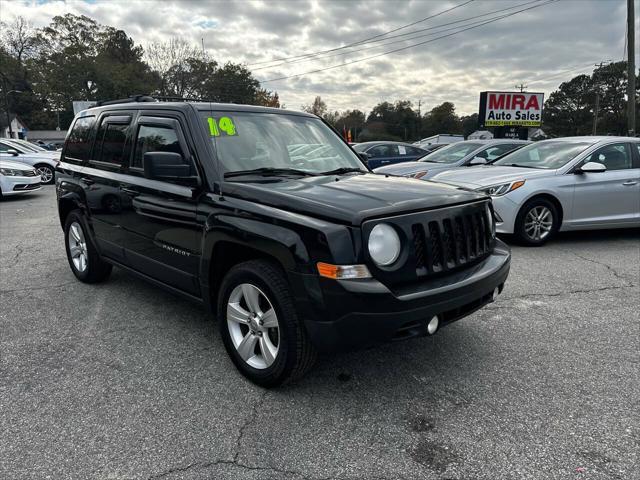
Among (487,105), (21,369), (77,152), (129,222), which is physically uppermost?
(487,105)

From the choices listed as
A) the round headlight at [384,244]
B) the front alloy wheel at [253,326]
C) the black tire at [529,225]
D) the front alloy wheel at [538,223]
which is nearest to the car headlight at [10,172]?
the front alloy wheel at [253,326]

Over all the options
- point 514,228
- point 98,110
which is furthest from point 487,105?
point 98,110

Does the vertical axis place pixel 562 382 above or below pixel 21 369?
below

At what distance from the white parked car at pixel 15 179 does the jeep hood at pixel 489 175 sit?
11118 millimetres

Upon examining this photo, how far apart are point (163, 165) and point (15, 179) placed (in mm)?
11754

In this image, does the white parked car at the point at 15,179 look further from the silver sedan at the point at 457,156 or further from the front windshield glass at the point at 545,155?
the front windshield glass at the point at 545,155

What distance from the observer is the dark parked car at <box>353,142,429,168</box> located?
46.7 feet

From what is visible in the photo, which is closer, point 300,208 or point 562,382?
point 300,208

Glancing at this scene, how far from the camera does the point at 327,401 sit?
2.83 meters

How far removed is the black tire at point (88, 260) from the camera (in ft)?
15.7

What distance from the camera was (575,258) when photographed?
627 centimetres

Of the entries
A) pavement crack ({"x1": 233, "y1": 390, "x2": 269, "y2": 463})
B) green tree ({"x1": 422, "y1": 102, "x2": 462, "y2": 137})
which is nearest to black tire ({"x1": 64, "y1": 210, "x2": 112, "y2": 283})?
pavement crack ({"x1": 233, "y1": 390, "x2": 269, "y2": 463})

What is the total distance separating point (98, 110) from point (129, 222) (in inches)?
55.7

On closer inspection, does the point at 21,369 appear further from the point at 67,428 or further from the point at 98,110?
the point at 98,110
